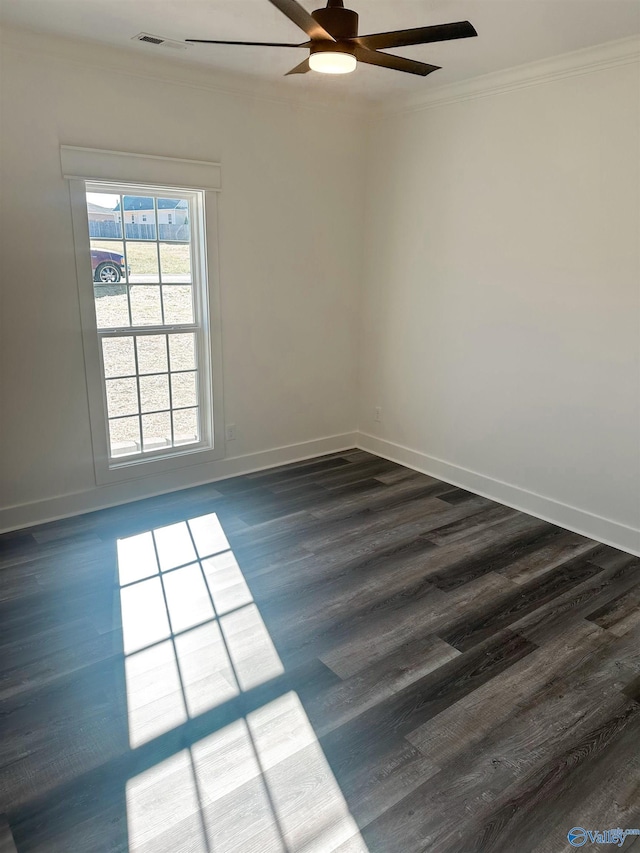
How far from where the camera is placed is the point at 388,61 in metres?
2.36

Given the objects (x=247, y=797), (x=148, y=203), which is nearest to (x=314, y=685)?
(x=247, y=797)

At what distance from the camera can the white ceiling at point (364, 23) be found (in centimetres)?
271

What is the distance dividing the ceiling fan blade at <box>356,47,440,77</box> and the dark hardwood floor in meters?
2.43

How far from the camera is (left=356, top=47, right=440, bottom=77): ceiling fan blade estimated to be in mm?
2236

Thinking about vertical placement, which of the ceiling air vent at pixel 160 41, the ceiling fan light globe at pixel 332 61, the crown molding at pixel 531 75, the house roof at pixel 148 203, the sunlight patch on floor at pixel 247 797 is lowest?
the sunlight patch on floor at pixel 247 797

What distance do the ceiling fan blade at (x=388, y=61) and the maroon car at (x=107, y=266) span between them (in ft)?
6.78

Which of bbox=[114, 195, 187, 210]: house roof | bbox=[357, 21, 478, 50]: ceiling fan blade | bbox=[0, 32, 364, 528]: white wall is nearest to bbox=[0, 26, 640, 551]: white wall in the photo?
bbox=[0, 32, 364, 528]: white wall

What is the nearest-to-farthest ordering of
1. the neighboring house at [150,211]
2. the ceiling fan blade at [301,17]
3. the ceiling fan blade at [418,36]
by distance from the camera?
the ceiling fan blade at [301,17], the ceiling fan blade at [418,36], the neighboring house at [150,211]

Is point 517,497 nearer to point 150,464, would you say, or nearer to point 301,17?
point 150,464

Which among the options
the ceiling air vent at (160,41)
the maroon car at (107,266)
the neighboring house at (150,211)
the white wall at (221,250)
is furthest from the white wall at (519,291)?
the maroon car at (107,266)

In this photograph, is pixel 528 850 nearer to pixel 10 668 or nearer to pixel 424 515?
pixel 10 668

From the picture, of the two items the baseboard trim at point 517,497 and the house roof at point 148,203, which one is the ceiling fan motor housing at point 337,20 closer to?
the house roof at point 148,203

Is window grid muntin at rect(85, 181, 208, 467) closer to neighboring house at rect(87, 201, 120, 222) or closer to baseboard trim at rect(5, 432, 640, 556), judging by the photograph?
neighboring house at rect(87, 201, 120, 222)

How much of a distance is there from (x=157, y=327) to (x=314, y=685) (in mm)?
2611
